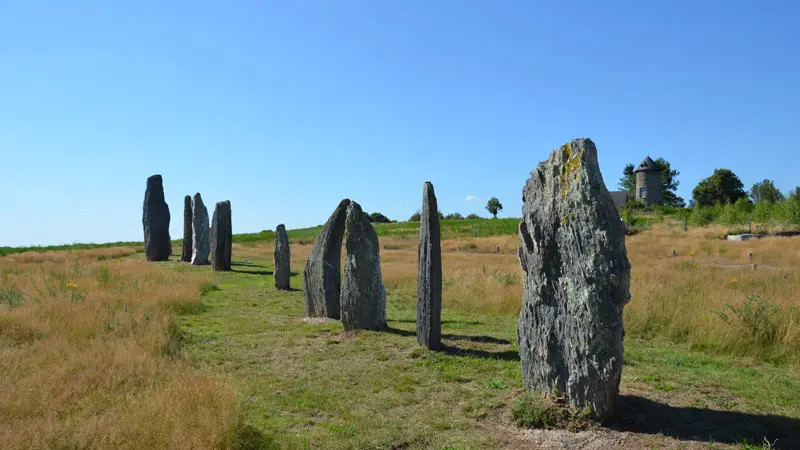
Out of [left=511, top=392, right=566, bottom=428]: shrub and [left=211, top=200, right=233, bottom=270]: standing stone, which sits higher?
[left=211, top=200, right=233, bottom=270]: standing stone

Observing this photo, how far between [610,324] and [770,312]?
5.43 m

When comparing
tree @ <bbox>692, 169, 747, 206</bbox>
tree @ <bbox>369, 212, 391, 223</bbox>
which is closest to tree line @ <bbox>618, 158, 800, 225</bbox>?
tree @ <bbox>692, 169, 747, 206</bbox>

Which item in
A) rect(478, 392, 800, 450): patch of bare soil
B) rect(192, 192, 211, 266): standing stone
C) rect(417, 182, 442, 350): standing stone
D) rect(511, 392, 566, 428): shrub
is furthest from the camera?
rect(192, 192, 211, 266): standing stone

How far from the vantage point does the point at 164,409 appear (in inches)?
218

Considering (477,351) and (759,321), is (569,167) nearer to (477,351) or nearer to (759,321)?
(477,351)

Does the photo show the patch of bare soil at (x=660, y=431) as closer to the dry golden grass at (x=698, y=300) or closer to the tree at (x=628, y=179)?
the dry golden grass at (x=698, y=300)

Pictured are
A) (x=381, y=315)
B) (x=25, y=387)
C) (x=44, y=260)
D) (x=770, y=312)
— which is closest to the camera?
(x=25, y=387)

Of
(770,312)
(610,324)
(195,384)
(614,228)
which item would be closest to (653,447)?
(610,324)

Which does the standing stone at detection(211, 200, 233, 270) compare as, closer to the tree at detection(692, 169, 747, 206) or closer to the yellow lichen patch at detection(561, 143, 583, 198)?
the yellow lichen patch at detection(561, 143, 583, 198)

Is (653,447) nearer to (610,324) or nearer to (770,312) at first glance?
(610,324)

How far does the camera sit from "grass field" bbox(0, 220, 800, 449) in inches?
225

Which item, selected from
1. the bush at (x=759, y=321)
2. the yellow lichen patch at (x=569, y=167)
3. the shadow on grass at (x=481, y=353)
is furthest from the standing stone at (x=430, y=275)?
the bush at (x=759, y=321)

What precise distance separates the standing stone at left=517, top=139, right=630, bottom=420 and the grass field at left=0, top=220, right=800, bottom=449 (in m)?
0.56

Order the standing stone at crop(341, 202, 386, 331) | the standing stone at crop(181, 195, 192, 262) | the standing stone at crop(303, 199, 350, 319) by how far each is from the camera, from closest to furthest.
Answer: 1. the standing stone at crop(341, 202, 386, 331)
2. the standing stone at crop(303, 199, 350, 319)
3. the standing stone at crop(181, 195, 192, 262)
